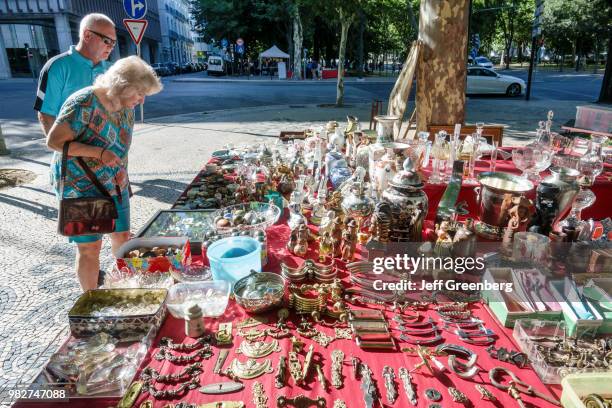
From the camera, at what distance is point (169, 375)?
1.25 meters

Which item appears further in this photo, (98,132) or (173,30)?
(173,30)

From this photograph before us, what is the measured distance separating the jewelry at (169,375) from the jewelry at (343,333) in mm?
512

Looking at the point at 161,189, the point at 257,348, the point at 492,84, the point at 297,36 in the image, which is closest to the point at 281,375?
the point at 257,348

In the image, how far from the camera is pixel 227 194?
10.4ft

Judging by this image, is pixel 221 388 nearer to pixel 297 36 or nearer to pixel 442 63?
pixel 442 63

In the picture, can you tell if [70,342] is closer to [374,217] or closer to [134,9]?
[374,217]

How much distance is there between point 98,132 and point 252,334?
4.63ft

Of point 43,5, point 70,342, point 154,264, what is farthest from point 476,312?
point 43,5

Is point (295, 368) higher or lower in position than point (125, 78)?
lower

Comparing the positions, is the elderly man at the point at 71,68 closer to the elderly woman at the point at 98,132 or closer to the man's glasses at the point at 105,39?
the man's glasses at the point at 105,39

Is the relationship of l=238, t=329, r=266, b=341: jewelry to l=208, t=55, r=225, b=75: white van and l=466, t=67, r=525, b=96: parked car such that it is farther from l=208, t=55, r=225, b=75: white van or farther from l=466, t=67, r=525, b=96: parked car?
l=208, t=55, r=225, b=75: white van


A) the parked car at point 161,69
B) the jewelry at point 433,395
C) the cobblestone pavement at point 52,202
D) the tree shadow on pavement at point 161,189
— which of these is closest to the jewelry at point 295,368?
the jewelry at point 433,395

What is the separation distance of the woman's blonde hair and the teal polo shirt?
2.79 ft

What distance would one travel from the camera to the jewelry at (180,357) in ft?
4.35
